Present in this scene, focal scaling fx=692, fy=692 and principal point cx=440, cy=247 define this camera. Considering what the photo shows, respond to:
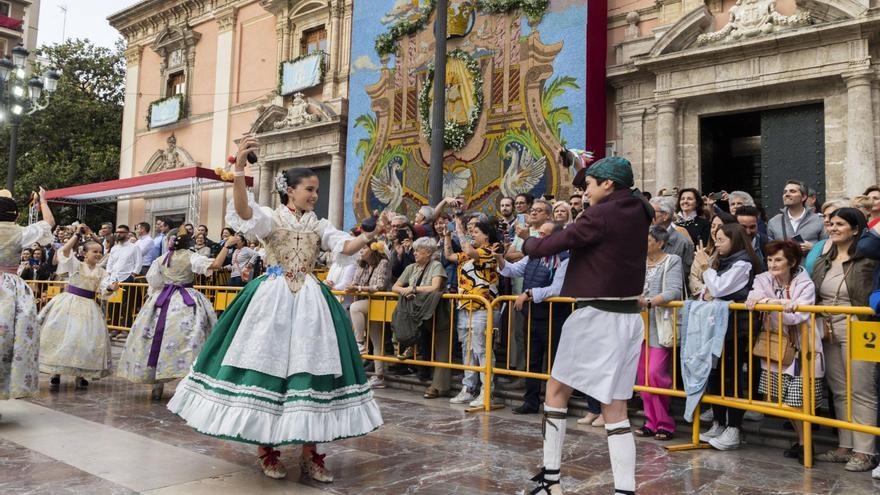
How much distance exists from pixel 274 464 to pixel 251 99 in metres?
17.3

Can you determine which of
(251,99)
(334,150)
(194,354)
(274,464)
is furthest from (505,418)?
(251,99)

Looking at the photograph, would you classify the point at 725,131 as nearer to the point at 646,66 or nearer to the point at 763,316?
the point at 646,66

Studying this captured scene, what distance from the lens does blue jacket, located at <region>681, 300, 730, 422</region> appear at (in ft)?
17.4

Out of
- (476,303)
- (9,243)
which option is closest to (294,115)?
(476,303)

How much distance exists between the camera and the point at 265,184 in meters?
19.2

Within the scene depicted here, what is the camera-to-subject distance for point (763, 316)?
5.27m

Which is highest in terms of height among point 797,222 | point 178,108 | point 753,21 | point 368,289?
point 178,108

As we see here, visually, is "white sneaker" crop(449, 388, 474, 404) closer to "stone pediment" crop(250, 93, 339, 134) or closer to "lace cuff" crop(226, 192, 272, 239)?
"lace cuff" crop(226, 192, 272, 239)

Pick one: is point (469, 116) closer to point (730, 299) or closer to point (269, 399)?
point (730, 299)

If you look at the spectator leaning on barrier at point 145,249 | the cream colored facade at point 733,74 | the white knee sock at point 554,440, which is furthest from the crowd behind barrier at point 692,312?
the spectator leaning on barrier at point 145,249

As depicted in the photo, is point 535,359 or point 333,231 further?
point 535,359

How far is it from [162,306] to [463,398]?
3.27 metres

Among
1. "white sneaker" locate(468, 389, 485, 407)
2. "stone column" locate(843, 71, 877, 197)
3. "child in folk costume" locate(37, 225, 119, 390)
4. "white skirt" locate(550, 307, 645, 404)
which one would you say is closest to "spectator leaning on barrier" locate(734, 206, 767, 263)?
"white sneaker" locate(468, 389, 485, 407)

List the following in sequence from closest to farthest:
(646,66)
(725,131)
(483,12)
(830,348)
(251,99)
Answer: (830,348), (646,66), (725,131), (483,12), (251,99)
